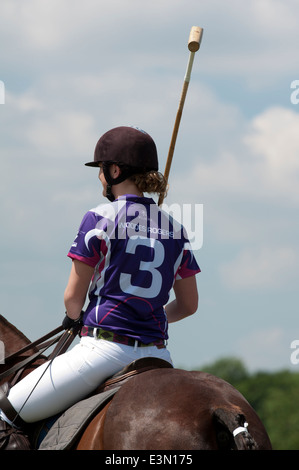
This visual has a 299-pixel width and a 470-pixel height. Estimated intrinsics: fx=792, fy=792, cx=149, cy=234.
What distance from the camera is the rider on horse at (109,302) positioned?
5.67m

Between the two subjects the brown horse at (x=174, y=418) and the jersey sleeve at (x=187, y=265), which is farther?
the jersey sleeve at (x=187, y=265)

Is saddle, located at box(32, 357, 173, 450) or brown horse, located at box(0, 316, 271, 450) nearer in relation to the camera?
brown horse, located at box(0, 316, 271, 450)

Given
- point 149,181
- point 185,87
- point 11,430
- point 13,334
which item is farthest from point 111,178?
point 11,430

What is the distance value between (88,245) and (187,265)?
0.92 m

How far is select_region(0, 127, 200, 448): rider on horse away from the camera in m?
5.67

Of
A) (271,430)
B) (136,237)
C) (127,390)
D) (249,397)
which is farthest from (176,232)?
(249,397)

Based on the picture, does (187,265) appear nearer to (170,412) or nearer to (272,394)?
(170,412)

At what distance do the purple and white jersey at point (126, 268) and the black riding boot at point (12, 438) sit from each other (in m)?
0.98

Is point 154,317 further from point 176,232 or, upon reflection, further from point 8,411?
point 8,411

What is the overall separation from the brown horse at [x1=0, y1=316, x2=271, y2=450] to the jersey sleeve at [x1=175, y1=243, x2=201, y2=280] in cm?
104

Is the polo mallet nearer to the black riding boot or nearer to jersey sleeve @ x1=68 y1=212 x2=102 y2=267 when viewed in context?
jersey sleeve @ x1=68 y1=212 x2=102 y2=267

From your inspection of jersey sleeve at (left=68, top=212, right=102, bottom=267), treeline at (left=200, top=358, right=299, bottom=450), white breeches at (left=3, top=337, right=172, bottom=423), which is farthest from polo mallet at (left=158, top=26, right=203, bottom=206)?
treeline at (left=200, top=358, right=299, bottom=450)

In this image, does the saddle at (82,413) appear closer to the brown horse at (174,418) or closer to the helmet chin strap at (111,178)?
the brown horse at (174,418)

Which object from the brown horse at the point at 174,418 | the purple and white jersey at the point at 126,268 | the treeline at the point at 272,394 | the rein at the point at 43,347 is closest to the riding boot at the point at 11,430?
the rein at the point at 43,347
